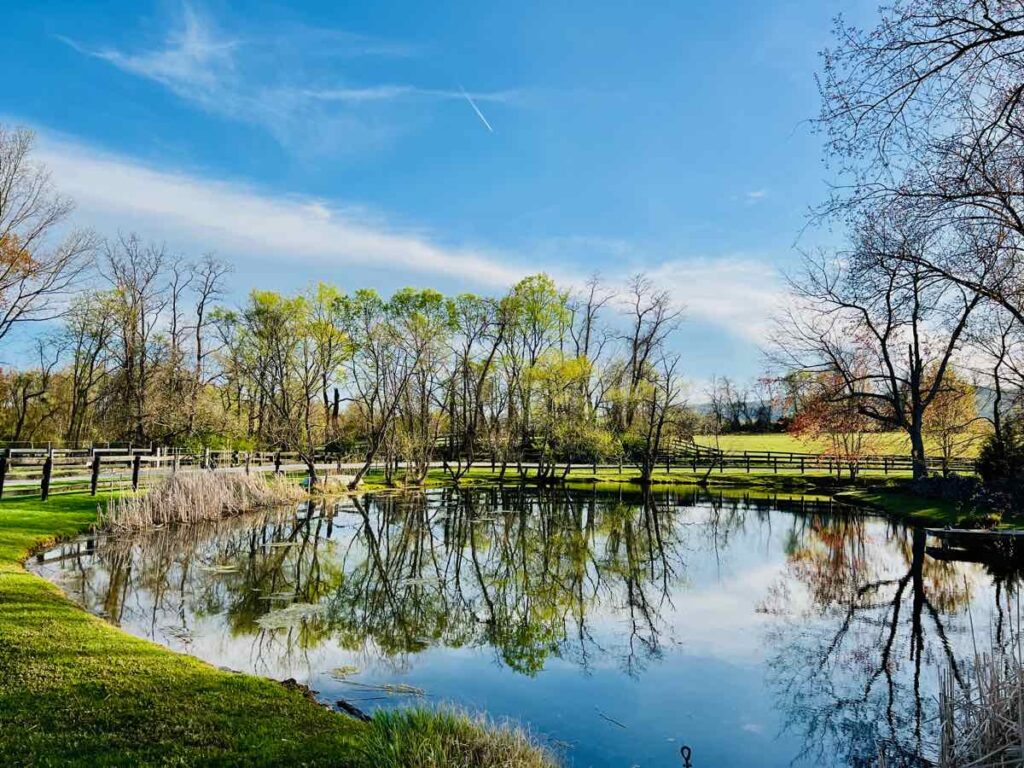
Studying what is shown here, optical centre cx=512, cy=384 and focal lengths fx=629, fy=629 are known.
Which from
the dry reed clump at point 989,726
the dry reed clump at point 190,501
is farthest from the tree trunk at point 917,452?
the dry reed clump at point 989,726

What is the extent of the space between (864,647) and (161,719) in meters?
9.51

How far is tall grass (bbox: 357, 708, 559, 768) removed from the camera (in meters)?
4.21

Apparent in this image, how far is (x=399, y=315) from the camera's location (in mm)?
35656

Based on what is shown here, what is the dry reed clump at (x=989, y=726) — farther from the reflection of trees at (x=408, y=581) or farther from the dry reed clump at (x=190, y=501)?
the dry reed clump at (x=190, y=501)

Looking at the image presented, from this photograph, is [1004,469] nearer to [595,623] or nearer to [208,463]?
[595,623]

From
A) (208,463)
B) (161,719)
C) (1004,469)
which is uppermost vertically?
(1004,469)

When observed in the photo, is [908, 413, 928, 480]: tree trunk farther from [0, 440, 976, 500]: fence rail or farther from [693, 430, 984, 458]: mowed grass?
[693, 430, 984, 458]: mowed grass

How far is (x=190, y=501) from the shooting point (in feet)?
62.5

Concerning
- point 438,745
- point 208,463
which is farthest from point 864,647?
point 208,463

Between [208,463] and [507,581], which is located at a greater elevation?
[208,463]

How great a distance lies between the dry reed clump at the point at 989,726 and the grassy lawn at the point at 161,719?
9.19 ft

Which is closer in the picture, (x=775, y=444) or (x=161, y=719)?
(x=161, y=719)

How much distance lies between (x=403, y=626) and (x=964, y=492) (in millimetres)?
21959

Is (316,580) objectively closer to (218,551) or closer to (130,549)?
(218,551)
